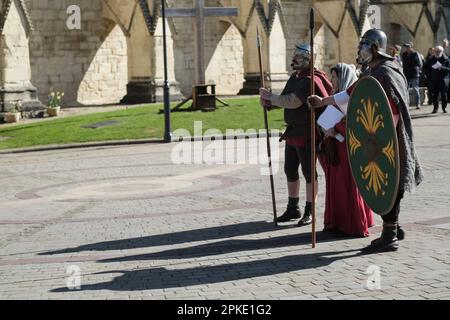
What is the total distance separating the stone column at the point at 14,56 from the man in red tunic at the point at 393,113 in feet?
59.8

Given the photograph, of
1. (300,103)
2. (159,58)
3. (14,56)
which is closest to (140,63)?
(159,58)

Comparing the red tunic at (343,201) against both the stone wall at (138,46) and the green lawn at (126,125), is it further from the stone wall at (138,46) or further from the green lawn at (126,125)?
the stone wall at (138,46)

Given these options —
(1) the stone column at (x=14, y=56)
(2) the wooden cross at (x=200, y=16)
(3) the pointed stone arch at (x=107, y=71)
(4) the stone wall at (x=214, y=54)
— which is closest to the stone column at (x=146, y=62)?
(3) the pointed stone arch at (x=107, y=71)

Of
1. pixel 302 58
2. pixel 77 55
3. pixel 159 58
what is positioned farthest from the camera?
pixel 77 55

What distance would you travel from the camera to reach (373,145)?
23.5ft

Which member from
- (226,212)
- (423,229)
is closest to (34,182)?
(226,212)

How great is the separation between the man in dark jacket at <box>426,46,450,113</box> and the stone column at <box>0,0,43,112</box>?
11.3 meters

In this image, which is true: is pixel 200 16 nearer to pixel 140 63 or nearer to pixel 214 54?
pixel 140 63

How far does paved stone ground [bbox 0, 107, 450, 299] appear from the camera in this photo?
6387 millimetres

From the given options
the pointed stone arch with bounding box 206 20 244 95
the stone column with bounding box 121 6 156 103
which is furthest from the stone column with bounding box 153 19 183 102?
the pointed stone arch with bounding box 206 20 244 95

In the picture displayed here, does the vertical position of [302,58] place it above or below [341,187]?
above

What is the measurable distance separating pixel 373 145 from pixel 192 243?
2.13m

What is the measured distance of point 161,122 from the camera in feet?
69.5

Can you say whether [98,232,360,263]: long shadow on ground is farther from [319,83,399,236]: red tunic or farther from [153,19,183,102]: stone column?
[153,19,183,102]: stone column
